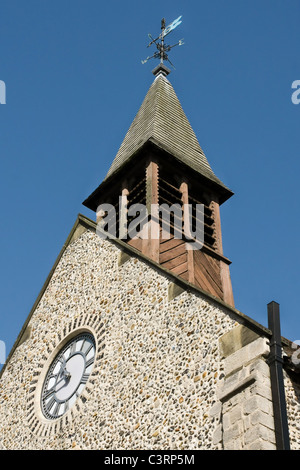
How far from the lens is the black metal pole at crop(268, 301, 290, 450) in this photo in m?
8.91

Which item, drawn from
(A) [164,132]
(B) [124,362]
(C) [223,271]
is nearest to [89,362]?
(B) [124,362]

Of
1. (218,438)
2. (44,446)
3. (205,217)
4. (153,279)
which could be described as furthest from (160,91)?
(218,438)

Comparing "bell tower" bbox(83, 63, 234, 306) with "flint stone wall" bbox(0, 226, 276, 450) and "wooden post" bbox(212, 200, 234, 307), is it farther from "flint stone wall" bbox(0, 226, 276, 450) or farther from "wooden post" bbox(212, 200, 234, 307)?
"flint stone wall" bbox(0, 226, 276, 450)

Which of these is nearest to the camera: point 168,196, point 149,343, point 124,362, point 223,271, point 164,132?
point 149,343

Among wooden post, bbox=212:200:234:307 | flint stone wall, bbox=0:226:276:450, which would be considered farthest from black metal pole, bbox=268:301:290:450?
wooden post, bbox=212:200:234:307

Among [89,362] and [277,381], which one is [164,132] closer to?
[89,362]

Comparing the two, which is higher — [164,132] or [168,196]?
[164,132]

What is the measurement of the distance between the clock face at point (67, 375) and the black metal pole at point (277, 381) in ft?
11.8

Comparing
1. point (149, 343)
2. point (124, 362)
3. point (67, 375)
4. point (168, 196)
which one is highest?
point (168, 196)

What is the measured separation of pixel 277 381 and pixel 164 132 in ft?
36.9

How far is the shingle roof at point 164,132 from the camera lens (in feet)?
62.1

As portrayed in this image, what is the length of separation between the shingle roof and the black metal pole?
879cm

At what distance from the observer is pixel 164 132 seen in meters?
19.8

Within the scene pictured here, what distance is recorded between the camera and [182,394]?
1027 cm
